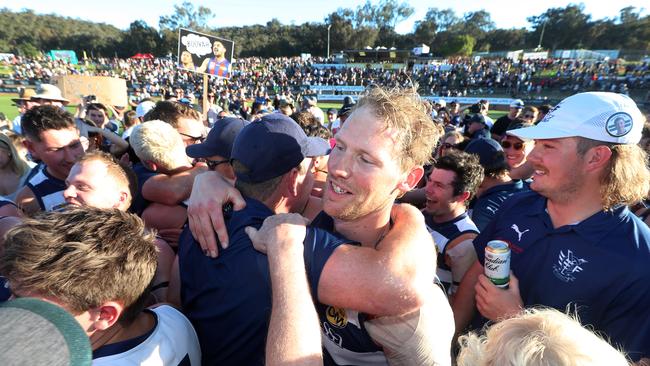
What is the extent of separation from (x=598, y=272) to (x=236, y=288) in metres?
1.85

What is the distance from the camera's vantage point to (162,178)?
2.79 metres

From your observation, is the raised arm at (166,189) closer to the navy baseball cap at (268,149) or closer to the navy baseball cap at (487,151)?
the navy baseball cap at (268,149)

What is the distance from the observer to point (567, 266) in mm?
1901

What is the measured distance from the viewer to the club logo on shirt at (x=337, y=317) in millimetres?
1497

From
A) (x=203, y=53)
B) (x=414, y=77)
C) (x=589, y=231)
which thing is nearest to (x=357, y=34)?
(x=414, y=77)

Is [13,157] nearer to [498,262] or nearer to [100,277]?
[100,277]

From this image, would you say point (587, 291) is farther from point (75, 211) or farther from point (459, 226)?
point (75, 211)

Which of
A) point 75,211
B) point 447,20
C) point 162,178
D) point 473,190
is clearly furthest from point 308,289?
point 447,20

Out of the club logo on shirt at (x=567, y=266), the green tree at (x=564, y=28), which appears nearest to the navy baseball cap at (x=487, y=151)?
the club logo on shirt at (x=567, y=266)

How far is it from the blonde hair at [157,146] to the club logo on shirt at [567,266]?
2.89 m

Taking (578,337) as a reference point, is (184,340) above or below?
below

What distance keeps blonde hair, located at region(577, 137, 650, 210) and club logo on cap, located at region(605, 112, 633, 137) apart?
0.23ft

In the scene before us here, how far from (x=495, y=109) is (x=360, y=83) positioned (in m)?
18.4

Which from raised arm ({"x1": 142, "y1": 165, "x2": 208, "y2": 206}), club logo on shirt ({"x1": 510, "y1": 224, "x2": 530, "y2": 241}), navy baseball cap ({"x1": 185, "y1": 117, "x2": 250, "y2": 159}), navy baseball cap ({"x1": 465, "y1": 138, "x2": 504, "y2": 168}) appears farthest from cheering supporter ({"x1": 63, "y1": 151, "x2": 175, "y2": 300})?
navy baseball cap ({"x1": 465, "y1": 138, "x2": 504, "y2": 168})
